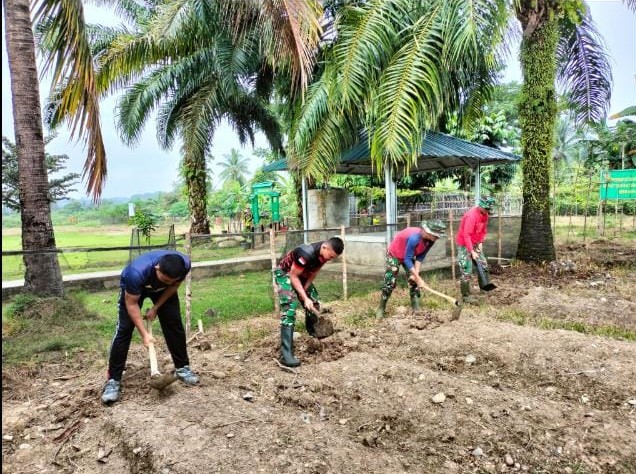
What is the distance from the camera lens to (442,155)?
33.8ft

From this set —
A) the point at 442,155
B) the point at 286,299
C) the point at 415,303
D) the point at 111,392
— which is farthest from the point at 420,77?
the point at 111,392

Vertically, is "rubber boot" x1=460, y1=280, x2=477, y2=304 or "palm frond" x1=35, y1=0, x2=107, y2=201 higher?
"palm frond" x1=35, y1=0, x2=107, y2=201

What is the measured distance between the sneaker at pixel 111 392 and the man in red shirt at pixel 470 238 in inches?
203

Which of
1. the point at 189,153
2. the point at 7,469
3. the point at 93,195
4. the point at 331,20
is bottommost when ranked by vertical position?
the point at 7,469

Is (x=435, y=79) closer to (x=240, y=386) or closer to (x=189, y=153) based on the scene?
(x=240, y=386)

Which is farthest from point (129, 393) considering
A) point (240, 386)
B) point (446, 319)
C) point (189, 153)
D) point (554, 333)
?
point (189, 153)

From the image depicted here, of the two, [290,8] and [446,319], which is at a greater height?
[290,8]

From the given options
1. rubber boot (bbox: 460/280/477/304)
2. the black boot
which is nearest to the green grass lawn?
the black boot

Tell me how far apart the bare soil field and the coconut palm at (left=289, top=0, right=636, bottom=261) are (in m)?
3.83

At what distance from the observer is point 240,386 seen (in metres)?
4.29

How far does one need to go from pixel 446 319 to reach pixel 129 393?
390 centimetres

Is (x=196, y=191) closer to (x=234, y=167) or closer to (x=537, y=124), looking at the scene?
(x=537, y=124)

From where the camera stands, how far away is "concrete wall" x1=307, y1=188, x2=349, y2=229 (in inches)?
496

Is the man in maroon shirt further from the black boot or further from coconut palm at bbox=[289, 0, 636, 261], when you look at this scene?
coconut palm at bbox=[289, 0, 636, 261]
